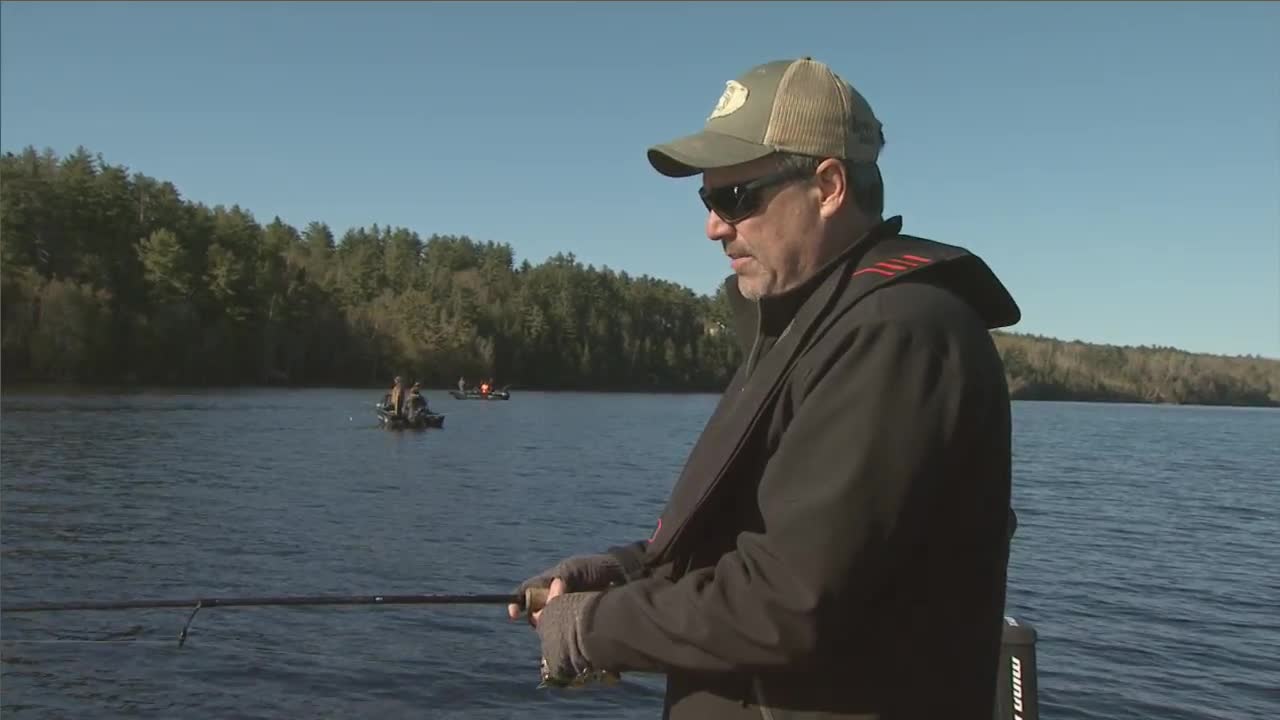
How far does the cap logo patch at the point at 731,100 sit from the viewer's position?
226 centimetres

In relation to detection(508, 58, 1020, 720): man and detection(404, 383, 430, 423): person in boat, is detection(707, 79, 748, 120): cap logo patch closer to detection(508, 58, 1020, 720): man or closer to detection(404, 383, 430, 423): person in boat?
detection(508, 58, 1020, 720): man

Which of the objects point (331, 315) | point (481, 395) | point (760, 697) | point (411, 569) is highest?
point (331, 315)

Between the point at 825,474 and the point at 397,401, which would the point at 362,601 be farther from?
the point at 397,401

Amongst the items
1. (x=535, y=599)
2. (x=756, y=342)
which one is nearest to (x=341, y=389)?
(x=535, y=599)

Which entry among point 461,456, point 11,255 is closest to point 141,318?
point 11,255

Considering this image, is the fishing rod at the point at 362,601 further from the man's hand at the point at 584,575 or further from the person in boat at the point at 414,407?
the person in boat at the point at 414,407

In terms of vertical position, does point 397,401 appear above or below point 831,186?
below

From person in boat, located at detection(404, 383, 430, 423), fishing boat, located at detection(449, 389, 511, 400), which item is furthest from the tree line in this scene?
fishing boat, located at detection(449, 389, 511, 400)

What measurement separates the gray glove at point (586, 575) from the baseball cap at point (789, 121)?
0.97 meters

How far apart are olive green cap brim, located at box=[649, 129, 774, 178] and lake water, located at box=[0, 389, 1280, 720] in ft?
26.3

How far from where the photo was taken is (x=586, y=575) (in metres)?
2.63

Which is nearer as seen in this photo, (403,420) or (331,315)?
(403,420)

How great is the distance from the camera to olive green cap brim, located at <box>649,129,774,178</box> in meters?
2.20

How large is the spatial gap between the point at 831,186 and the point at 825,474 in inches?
24.9
